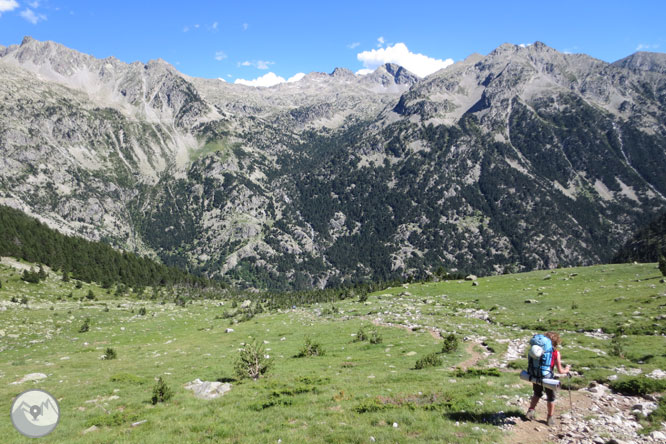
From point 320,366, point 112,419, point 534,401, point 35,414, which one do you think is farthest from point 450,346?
point 35,414

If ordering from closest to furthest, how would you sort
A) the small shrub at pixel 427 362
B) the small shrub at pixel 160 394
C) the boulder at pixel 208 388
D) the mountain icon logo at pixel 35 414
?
the mountain icon logo at pixel 35 414 < the small shrub at pixel 160 394 < the boulder at pixel 208 388 < the small shrub at pixel 427 362

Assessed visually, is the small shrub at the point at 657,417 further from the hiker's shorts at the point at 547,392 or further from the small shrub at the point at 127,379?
the small shrub at the point at 127,379

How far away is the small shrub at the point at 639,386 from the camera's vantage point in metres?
13.3

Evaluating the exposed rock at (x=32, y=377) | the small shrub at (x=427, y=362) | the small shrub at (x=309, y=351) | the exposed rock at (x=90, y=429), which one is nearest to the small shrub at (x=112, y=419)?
the exposed rock at (x=90, y=429)

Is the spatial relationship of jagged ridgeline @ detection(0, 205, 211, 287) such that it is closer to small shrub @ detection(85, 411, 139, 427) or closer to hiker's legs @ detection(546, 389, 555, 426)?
small shrub @ detection(85, 411, 139, 427)

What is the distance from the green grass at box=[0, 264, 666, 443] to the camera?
41.0ft

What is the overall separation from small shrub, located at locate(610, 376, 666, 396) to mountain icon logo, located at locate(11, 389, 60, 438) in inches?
787

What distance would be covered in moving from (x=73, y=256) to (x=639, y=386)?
123m

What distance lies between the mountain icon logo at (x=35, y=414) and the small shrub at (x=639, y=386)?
2000 cm

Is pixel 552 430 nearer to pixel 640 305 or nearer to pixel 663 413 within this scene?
pixel 663 413

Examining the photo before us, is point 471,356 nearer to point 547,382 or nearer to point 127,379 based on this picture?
point 547,382

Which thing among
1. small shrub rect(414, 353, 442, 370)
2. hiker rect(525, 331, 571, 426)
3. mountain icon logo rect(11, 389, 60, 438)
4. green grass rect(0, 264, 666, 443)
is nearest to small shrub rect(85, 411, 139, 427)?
green grass rect(0, 264, 666, 443)

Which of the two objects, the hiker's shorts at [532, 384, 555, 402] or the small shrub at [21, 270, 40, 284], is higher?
the small shrub at [21, 270, 40, 284]

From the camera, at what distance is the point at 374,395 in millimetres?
15344
